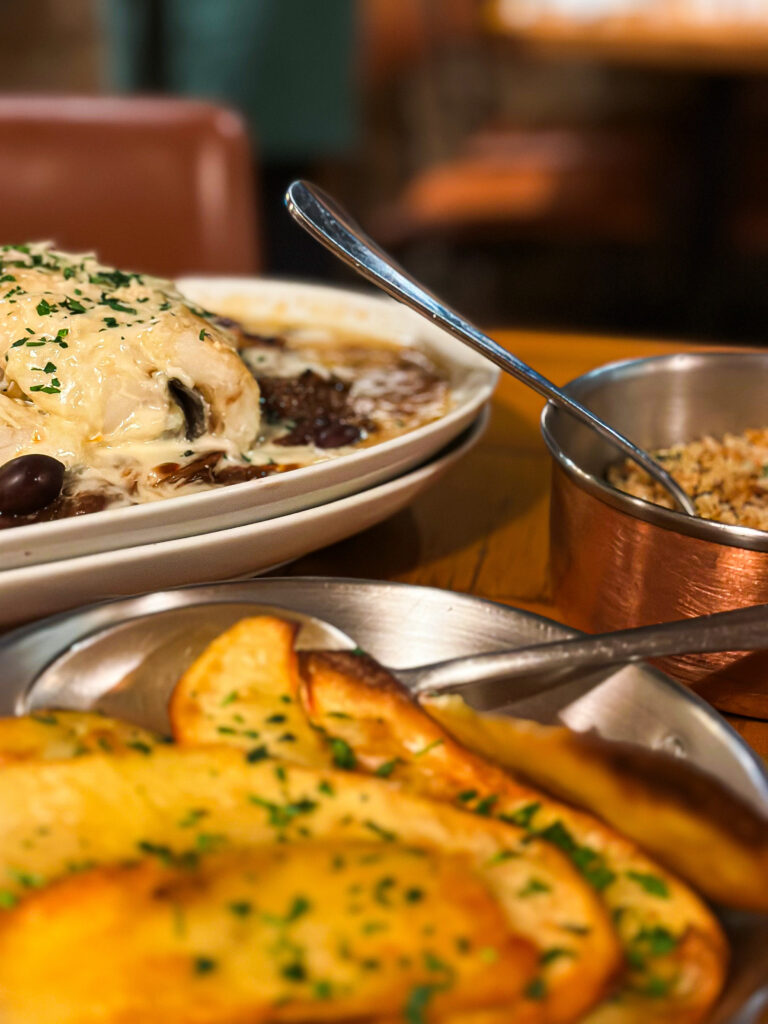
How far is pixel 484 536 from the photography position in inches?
54.2

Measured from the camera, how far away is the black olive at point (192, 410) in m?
1.27

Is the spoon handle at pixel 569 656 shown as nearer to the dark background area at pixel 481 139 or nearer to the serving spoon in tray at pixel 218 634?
the serving spoon in tray at pixel 218 634

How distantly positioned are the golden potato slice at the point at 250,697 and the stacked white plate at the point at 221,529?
22cm

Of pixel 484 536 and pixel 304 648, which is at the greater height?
pixel 304 648

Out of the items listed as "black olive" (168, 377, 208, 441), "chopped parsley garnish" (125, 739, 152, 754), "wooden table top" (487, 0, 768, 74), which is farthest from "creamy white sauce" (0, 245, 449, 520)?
"wooden table top" (487, 0, 768, 74)

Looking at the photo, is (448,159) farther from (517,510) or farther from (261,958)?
(261,958)

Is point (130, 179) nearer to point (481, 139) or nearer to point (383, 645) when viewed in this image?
point (383, 645)

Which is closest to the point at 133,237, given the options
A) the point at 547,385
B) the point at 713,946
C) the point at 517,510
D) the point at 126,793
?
the point at 517,510

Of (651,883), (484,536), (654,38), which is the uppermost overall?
(654,38)

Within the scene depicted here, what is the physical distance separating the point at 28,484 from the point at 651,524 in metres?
0.63

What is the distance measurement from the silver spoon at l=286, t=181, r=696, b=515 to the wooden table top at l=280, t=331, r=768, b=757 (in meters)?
0.19

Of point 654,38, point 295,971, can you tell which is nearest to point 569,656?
point 295,971

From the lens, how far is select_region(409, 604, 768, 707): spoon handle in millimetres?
788

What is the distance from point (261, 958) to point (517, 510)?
959mm
